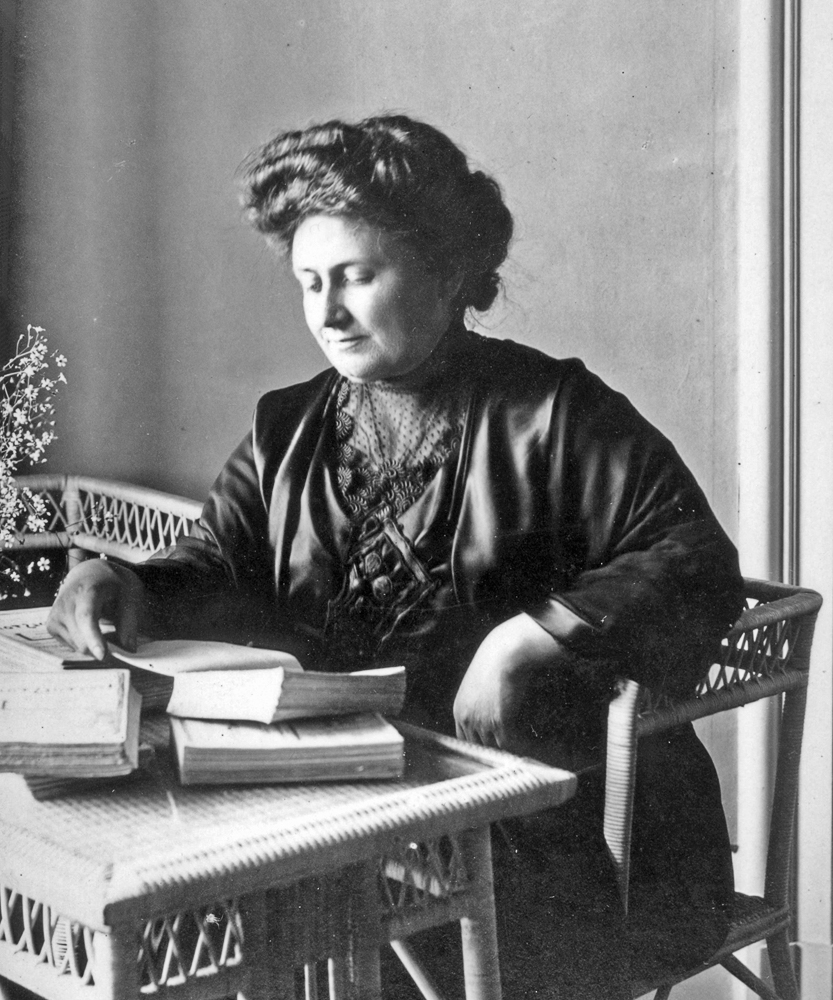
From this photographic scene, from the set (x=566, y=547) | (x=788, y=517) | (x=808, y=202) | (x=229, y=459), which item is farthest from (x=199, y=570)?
(x=808, y=202)

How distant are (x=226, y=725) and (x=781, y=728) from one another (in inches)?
30.5

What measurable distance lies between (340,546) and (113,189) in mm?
544

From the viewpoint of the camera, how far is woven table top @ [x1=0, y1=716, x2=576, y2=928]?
3.03 feet

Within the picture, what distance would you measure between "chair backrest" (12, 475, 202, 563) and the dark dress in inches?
3.4

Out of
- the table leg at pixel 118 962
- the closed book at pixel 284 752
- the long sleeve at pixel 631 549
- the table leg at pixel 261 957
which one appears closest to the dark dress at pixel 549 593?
the long sleeve at pixel 631 549

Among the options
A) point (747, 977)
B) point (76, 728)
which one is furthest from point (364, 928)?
point (747, 977)

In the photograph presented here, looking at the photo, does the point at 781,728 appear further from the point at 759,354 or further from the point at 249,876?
the point at 249,876

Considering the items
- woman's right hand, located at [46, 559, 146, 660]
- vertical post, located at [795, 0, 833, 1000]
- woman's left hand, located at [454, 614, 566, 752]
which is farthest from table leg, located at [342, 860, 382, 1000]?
vertical post, located at [795, 0, 833, 1000]

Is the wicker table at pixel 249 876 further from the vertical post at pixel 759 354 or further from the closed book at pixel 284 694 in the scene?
the vertical post at pixel 759 354

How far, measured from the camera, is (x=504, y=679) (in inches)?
52.3

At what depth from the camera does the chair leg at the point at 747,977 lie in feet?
4.84

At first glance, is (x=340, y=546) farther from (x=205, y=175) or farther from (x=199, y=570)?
(x=205, y=175)

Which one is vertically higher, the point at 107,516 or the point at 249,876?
the point at 107,516

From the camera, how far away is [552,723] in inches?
52.2
